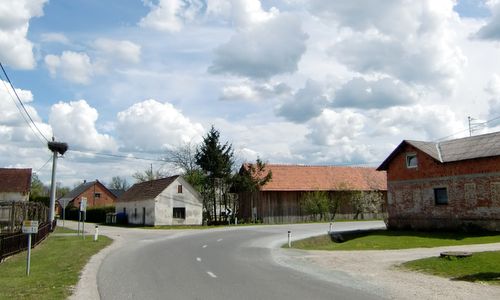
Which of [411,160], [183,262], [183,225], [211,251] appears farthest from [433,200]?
[183,225]

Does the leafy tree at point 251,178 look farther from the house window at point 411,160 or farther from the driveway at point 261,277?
the driveway at point 261,277

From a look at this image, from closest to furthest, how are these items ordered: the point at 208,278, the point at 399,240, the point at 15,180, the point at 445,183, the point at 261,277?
1. the point at 208,278
2. the point at 261,277
3. the point at 399,240
4. the point at 445,183
5. the point at 15,180

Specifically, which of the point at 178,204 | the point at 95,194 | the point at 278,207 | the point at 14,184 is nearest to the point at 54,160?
the point at 178,204

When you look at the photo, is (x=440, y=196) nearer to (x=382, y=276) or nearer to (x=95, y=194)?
(x=382, y=276)

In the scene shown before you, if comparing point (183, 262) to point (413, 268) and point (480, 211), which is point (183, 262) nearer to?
point (413, 268)

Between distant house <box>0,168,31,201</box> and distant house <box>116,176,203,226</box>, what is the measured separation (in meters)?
18.1

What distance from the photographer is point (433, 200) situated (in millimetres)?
35500

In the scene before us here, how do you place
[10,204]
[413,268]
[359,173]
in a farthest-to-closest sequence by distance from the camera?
1. [359,173]
2. [10,204]
3. [413,268]

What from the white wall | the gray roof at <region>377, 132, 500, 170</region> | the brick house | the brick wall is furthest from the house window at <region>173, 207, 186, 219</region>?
the gray roof at <region>377, 132, 500, 170</region>

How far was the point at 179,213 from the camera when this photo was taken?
175 feet

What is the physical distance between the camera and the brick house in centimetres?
3150

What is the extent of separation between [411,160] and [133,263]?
25628mm

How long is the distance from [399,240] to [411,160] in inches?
370

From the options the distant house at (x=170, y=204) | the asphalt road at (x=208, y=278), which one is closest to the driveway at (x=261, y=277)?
the asphalt road at (x=208, y=278)
